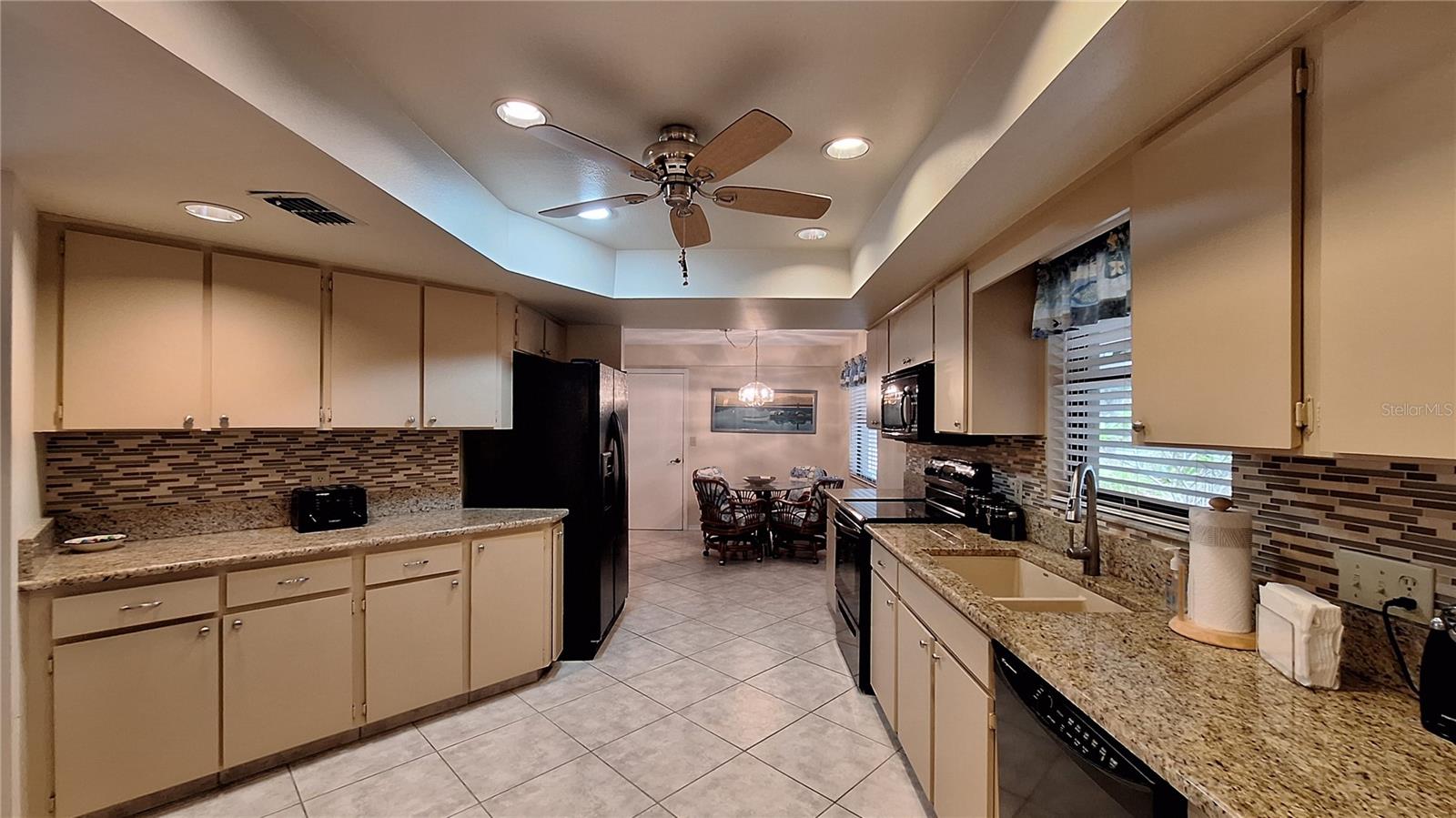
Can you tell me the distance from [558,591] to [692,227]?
2.17m

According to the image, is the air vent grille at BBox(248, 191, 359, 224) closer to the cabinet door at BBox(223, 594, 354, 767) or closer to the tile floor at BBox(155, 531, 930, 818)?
the cabinet door at BBox(223, 594, 354, 767)

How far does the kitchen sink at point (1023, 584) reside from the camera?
1730mm

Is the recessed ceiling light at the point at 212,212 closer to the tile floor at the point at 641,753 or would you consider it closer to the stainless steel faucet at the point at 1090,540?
the tile floor at the point at 641,753

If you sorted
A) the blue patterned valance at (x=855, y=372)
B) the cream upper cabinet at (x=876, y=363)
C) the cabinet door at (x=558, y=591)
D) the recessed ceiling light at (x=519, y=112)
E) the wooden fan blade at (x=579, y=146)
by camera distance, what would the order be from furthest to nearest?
the blue patterned valance at (x=855, y=372)
the cream upper cabinet at (x=876, y=363)
the cabinet door at (x=558, y=591)
the recessed ceiling light at (x=519, y=112)
the wooden fan blade at (x=579, y=146)

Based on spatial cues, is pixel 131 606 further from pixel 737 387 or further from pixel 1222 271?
pixel 737 387

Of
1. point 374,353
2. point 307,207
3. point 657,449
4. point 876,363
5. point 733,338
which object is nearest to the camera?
point 307,207

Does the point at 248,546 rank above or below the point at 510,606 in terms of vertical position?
above

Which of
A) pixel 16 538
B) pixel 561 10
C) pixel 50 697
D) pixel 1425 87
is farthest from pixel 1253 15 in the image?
pixel 50 697

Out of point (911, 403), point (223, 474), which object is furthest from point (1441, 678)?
point (223, 474)

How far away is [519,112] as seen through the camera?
1.83 meters

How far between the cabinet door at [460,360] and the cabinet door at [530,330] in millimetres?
269

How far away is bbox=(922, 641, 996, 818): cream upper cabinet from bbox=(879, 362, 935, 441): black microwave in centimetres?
140

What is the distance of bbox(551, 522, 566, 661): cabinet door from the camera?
123 inches

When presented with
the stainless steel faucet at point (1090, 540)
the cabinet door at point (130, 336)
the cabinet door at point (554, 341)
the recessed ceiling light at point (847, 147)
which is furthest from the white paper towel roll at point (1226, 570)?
the cabinet door at point (554, 341)
